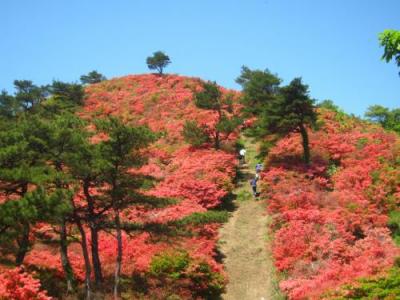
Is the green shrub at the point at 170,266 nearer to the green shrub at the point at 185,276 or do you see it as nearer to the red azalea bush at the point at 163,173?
the green shrub at the point at 185,276

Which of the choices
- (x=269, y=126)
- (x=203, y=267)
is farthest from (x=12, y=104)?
(x=203, y=267)

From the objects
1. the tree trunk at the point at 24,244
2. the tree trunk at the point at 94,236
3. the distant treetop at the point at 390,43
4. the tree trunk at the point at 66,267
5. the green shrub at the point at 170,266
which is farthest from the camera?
the green shrub at the point at 170,266

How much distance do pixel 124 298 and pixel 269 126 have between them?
19515 millimetres

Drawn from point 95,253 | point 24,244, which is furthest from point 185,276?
point 24,244

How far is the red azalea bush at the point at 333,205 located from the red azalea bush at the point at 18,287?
1049cm

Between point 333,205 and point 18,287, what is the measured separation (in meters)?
18.6

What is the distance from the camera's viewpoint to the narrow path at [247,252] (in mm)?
22438

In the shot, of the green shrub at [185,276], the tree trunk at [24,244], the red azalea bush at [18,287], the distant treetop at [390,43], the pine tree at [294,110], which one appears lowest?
the green shrub at [185,276]

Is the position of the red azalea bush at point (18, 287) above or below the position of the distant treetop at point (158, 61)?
below

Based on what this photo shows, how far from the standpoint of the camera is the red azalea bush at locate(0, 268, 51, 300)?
15.9 meters

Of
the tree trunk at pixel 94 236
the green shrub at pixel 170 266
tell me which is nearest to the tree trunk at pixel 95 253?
the tree trunk at pixel 94 236

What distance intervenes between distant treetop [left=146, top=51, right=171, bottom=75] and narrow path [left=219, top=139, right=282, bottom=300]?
34.8m

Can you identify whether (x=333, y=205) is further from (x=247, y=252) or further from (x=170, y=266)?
(x=170, y=266)

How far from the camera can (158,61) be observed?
65188mm
